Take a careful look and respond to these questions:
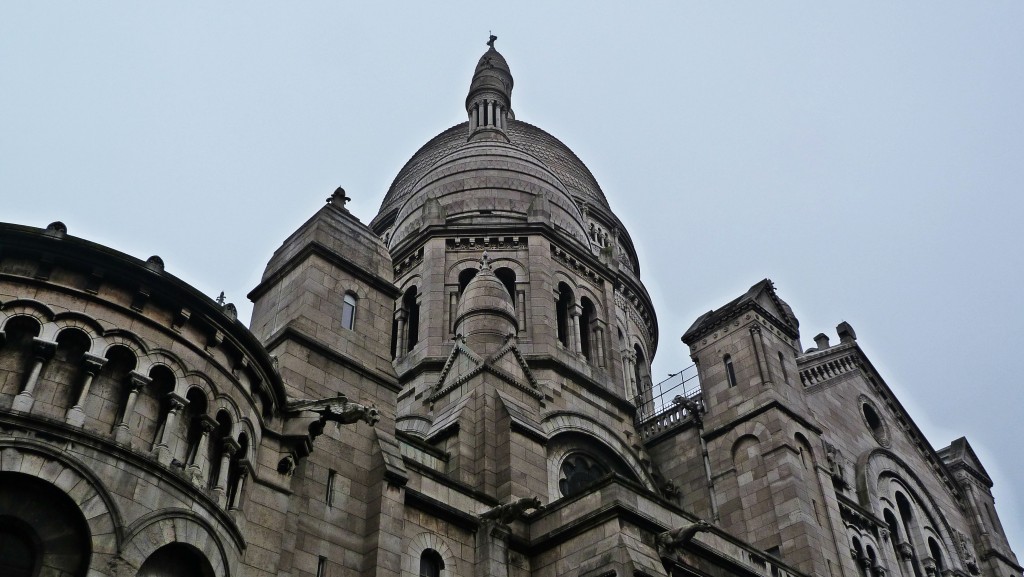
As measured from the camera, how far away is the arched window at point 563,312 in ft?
116

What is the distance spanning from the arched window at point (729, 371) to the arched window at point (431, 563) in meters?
14.0

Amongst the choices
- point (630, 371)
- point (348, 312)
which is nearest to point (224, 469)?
point (348, 312)

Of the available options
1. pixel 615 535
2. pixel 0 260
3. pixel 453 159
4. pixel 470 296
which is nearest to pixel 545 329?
pixel 470 296

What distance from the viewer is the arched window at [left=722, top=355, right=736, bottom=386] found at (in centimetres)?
3158

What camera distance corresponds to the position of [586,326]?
120 ft

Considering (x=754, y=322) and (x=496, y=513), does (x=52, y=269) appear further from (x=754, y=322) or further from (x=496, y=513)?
(x=754, y=322)

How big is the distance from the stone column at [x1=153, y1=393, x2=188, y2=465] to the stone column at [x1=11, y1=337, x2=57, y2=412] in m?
1.93

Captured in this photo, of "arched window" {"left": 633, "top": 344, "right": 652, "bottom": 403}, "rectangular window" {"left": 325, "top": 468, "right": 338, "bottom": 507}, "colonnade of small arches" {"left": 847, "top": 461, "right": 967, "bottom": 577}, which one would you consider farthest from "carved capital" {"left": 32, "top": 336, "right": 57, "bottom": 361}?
"arched window" {"left": 633, "top": 344, "right": 652, "bottom": 403}

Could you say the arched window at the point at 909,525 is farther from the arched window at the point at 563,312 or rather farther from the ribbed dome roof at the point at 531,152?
the ribbed dome roof at the point at 531,152

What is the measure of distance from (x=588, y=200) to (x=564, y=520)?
31.9 metres

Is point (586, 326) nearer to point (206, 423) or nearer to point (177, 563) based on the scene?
point (206, 423)

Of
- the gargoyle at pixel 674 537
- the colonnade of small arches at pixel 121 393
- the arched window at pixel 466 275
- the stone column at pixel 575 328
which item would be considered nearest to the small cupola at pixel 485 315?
the arched window at pixel 466 275

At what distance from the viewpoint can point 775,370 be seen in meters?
30.9

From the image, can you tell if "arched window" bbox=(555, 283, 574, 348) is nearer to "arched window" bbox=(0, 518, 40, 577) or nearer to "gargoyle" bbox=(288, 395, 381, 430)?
"gargoyle" bbox=(288, 395, 381, 430)
